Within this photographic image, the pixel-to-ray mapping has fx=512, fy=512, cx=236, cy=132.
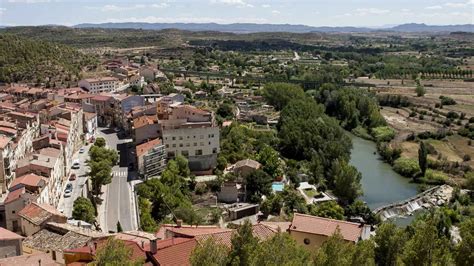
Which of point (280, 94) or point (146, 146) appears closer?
point (146, 146)

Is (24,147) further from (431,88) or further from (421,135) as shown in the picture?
(431,88)

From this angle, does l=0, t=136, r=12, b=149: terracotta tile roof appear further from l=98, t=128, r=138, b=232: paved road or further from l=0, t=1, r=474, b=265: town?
l=98, t=128, r=138, b=232: paved road

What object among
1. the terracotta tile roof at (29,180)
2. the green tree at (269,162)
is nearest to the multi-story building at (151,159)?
the green tree at (269,162)

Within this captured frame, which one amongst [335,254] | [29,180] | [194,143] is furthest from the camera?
[194,143]

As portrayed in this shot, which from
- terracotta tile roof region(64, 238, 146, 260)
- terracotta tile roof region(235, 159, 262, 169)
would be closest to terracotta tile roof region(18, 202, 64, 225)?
terracotta tile roof region(64, 238, 146, 260)

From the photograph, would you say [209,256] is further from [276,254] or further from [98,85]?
[98,85]

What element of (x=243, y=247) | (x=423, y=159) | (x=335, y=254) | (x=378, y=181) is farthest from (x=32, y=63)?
(x=335, y=254)

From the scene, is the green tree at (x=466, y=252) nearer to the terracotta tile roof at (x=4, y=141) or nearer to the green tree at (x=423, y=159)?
the terracotta tile roof at (x=4, y=141)

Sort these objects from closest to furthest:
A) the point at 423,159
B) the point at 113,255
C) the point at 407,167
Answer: the point at 113,255 → the point at 423,159 → the point at 407,167
